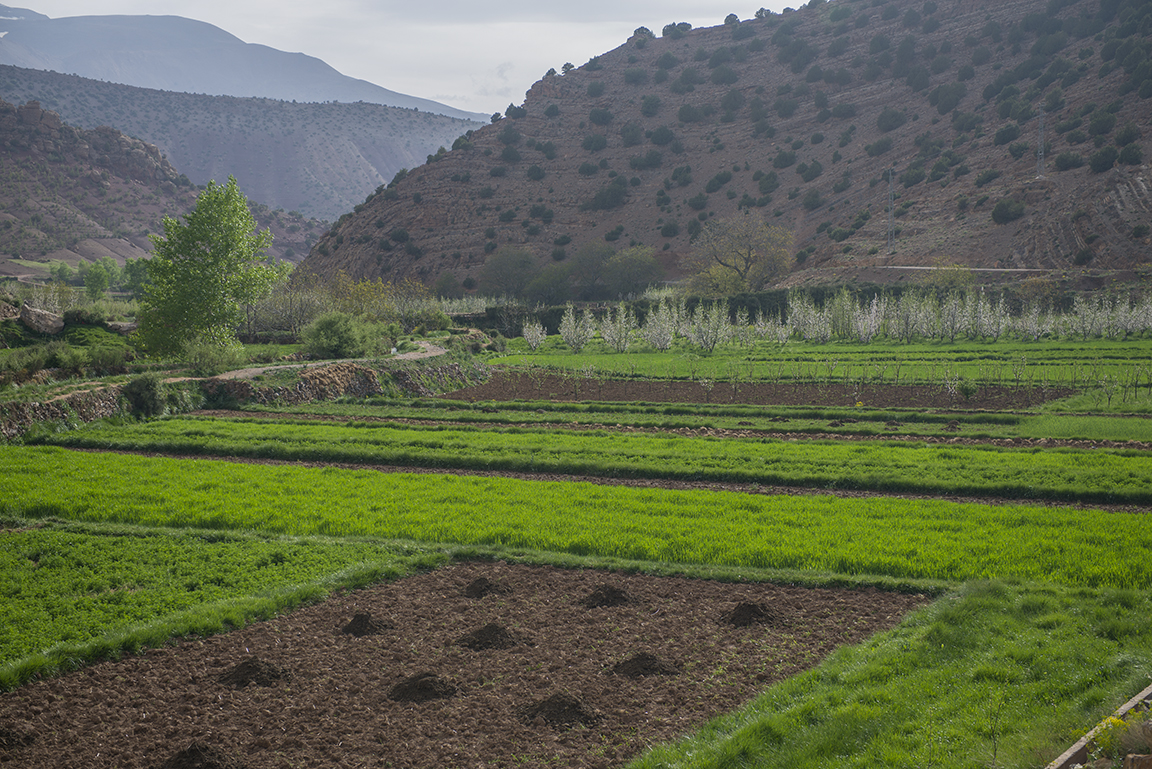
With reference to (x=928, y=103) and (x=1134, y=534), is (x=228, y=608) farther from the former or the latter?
(x=928, y=103)

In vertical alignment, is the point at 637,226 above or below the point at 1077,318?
above

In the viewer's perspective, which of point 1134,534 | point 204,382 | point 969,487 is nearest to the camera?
point 1134,534

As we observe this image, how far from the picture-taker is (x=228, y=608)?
328 inches

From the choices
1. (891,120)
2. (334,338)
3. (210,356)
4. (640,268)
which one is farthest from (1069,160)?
(210,356)

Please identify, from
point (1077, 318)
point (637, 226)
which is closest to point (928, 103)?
point (637, 226)

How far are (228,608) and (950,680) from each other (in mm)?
7443

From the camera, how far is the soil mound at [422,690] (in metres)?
6.66

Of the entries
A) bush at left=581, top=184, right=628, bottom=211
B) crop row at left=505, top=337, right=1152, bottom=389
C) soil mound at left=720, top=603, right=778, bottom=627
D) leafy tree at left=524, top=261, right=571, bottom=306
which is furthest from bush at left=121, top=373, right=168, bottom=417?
bush at left=581, top=184, right=628, bottom=211

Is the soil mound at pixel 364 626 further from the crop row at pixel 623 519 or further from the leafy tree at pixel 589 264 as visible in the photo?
the leafy tree at pixel 589 264

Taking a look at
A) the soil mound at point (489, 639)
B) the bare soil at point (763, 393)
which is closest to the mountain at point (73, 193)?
the bare soil at point (763, 393)

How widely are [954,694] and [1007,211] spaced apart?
74698mm

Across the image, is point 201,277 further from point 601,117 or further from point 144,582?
point 601,117

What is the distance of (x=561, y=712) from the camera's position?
633 cm

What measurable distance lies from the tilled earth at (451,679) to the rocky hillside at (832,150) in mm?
65702
